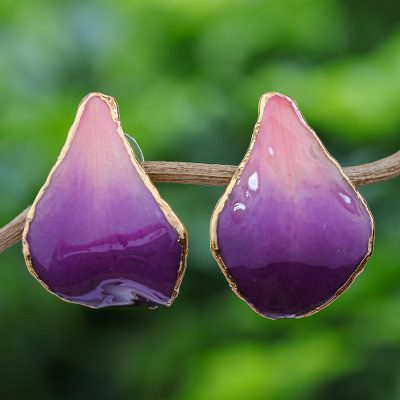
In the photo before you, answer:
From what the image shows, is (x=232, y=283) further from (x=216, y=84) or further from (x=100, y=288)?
(x=216, y=84)

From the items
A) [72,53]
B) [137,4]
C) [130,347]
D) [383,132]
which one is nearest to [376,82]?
[383,132]

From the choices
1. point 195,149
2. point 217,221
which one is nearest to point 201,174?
point 217,221

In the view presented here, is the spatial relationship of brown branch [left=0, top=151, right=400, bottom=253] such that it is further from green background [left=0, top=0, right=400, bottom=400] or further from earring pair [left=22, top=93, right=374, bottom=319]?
green background [left=0, top=0, right=400, bottom=400]

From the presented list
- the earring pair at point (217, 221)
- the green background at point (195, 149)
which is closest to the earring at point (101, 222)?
the earring pair at point (217, 221)

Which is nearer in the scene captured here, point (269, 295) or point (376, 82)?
point (269, 295)

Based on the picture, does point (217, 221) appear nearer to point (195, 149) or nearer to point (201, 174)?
point (201, 174)

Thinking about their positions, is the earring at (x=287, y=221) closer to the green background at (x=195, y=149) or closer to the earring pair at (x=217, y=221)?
the earring pair at (x=217, y=221)
